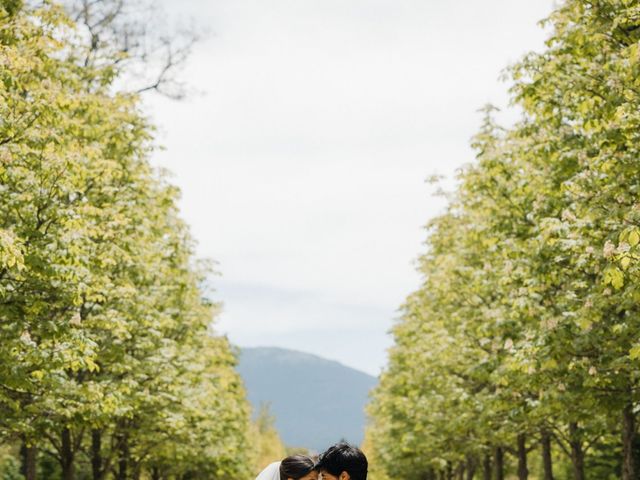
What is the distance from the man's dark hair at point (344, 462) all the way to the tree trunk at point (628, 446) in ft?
38.1

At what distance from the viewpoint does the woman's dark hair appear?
807cm

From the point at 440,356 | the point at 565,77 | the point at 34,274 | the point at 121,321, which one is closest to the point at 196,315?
the point at 440,356

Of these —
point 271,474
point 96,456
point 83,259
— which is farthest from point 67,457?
point 271,474

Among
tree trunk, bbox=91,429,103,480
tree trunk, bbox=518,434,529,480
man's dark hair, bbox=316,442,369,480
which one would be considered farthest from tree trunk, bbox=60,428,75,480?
man's dark hair, bbox=316,442,369,480

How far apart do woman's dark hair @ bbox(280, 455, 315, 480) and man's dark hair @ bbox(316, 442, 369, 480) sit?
50 cm

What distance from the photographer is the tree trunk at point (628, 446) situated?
16.9m

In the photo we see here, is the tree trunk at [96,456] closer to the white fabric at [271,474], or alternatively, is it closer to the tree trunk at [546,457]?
the tree trunk at [546,457]

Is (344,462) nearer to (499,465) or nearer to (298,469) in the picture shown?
(298,469)

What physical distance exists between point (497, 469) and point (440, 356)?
20.5ft

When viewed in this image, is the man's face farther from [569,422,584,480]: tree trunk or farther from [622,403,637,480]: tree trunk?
[569,422,584,480]: tree trunk

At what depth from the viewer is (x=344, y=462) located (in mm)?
7480

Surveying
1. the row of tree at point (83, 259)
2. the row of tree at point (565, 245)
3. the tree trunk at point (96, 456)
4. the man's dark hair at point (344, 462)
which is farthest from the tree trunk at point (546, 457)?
the man's dark hair at point (344, 462)

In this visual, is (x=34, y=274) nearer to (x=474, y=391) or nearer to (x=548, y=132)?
(x=548, y=132)

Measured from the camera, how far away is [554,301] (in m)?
16.2
